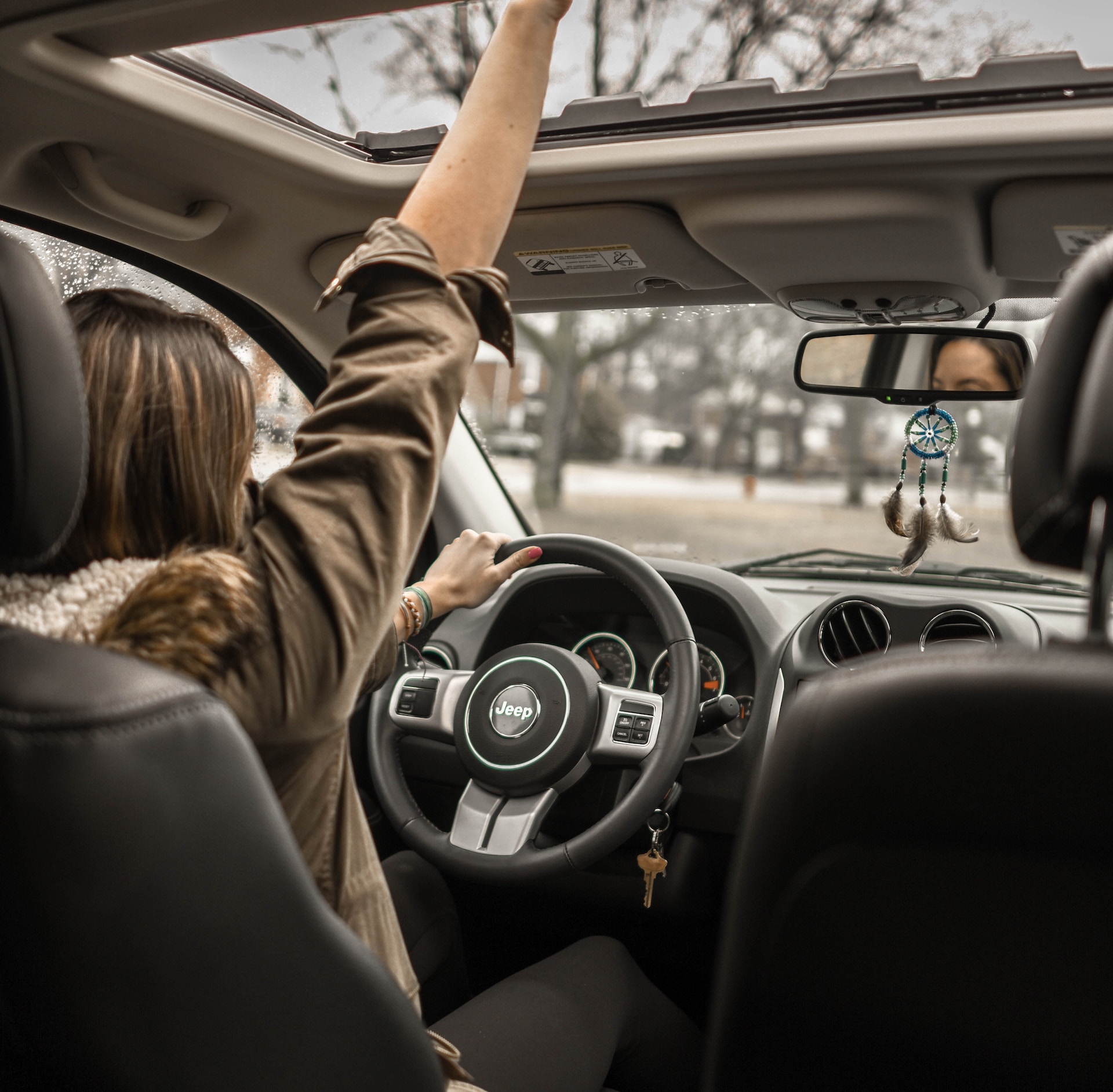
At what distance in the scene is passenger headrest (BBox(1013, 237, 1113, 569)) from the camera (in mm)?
735

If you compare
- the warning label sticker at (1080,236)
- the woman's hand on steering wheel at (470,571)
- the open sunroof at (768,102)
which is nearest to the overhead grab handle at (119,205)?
the open sunroof at (768,102)

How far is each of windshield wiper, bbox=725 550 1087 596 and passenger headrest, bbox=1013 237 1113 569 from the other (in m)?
1.64

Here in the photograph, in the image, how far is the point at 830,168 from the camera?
5.42ft

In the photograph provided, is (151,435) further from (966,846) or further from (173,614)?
(966,846)

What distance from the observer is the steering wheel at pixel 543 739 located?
188 cm

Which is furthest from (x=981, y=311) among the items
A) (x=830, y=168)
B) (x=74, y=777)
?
(x=74, y=777)

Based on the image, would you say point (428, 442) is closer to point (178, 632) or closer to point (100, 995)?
point (178, 632)

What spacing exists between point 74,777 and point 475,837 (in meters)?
1.27

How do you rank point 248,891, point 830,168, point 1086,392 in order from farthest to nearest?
point 830,168
point 248,891
point 1086,392

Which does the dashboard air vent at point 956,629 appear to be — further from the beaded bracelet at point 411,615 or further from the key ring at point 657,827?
the beaded bracelet at point 411,615

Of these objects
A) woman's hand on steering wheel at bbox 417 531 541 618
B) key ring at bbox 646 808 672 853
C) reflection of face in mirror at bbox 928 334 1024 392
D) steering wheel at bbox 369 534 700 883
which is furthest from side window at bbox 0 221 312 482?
reflection of face in mirror at bbox 928 334 1024 392

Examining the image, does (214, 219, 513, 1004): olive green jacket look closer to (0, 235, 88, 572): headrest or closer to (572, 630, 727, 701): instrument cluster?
(0, 235, 88, 572): headrest

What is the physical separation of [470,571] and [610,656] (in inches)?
21.5

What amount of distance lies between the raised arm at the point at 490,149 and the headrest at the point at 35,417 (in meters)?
Result: 0.39
